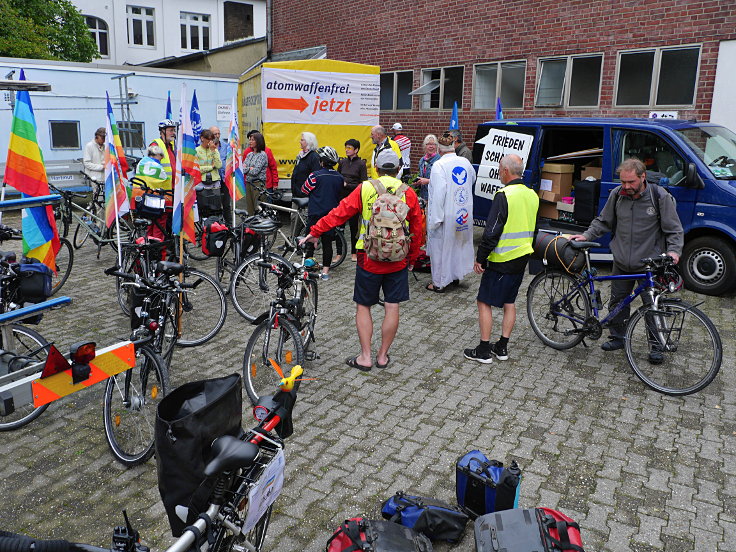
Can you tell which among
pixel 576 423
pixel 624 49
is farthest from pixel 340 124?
pixel 576 423

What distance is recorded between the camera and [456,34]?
1405cm

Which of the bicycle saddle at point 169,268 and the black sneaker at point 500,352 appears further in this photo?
the black sneaker at point 500,352

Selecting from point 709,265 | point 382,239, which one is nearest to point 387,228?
point 382,239

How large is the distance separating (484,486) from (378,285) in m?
2.35

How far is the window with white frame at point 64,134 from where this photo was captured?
14109 millimetres

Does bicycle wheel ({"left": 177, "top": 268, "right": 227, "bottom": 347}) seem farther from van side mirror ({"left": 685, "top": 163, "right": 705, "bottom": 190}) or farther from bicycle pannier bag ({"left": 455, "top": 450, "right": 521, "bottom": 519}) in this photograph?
van side mirror ({"left": 685, "top": 163, "right": 705, "bottom": 190})

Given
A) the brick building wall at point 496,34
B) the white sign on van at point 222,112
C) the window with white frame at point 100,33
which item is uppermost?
the window with white frame at point 100,33

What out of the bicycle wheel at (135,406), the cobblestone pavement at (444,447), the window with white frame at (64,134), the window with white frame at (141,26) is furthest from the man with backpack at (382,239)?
the window with white frame at (141,26)

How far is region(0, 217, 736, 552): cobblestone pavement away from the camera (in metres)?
3.51

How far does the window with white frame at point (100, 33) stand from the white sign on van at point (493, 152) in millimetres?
28756

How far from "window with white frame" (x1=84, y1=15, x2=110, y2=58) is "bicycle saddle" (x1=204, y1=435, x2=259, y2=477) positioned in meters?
35.2

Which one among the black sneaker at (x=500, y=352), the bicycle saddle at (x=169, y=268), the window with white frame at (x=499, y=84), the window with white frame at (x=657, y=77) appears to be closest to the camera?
the bicycle saddle at (x=169, y=268)

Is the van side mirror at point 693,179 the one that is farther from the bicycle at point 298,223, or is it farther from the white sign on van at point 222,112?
the white sign on van at point 222,112

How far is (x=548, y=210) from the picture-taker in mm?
9555
